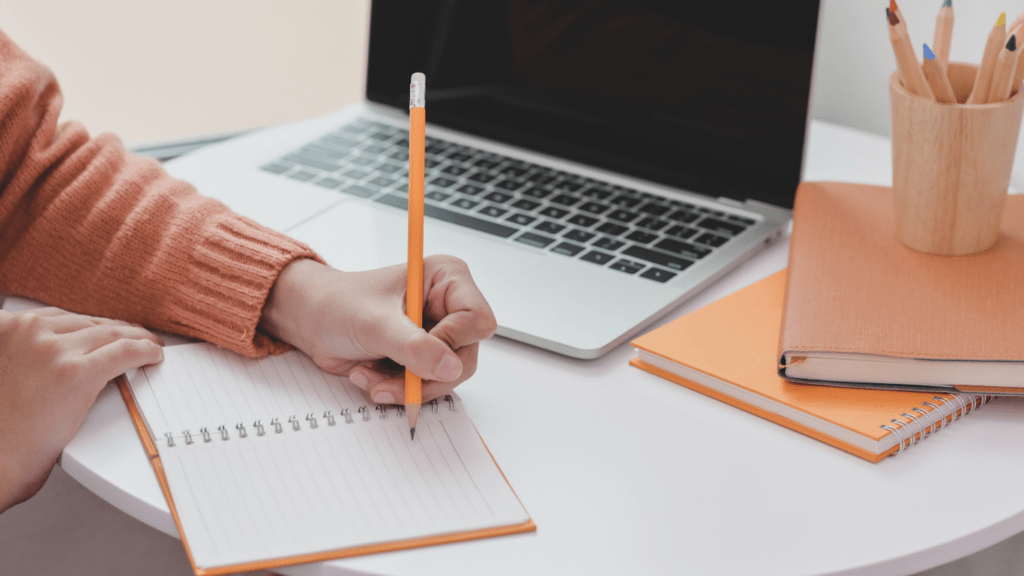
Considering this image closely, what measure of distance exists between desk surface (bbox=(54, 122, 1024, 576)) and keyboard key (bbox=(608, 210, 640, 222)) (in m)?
0.24

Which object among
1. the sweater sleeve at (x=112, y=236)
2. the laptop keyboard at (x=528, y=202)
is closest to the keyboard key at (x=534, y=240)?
the laptop keyboard at (x=528, y=202)

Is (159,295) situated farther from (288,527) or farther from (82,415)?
(288,527)

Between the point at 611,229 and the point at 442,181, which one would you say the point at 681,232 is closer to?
the point at 611,229

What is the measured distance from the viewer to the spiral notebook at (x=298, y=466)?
1.57ft

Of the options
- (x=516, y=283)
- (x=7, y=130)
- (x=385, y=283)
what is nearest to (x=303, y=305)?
(x=385, y=283)

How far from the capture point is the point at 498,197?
893 millimetres

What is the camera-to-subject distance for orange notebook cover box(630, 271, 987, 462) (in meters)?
0.56

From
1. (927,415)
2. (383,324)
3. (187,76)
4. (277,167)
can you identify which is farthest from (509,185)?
(187,76)

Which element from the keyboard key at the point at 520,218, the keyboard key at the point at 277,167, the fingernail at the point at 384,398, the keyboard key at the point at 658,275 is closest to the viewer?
the fingernail at the point at 384,398

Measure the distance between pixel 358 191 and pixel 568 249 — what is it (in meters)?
0.24

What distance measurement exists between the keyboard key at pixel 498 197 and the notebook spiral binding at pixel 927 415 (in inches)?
17.4

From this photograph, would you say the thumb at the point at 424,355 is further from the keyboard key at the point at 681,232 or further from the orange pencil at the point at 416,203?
the keyboard key at the point at 681,232

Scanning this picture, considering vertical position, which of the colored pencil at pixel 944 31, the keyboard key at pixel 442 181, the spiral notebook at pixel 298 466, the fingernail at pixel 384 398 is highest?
the colored pencil at pixel 944 31

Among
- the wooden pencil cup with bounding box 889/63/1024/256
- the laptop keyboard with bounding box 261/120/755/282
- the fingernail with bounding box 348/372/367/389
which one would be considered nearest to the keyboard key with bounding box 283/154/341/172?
the laptop keyboard with bounding box 261/120/755/282
